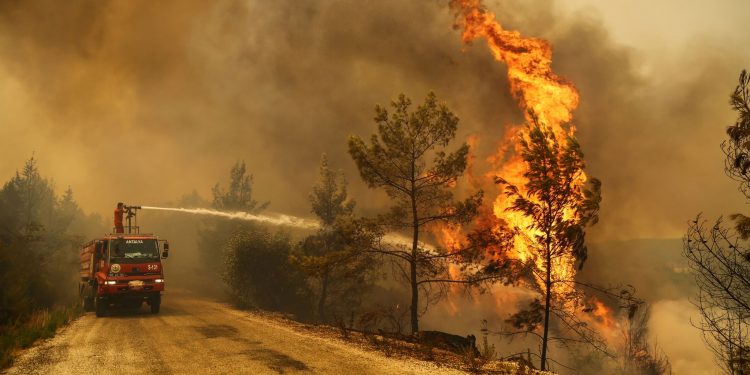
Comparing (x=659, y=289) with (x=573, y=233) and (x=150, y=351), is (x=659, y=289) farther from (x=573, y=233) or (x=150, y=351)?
(x=150, y=351)

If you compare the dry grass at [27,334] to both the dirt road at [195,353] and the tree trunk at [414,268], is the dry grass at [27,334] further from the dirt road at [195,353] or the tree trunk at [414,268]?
the tree trunk at [414,268]

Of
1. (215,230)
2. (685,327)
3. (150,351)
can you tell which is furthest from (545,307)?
(215,230)

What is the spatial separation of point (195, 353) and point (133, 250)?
31.6ft

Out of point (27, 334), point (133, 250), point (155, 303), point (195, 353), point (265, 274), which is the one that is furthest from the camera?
point (265, 274)

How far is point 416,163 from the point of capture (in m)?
18.7

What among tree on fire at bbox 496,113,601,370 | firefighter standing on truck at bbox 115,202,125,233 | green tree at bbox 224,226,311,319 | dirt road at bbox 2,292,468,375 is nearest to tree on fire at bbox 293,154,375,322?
green tree at bbox 224,226,311,319

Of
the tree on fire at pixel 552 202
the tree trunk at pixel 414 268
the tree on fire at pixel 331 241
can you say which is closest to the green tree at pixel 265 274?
the tree on fire at pixel 331 241

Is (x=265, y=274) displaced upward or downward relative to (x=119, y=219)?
downward

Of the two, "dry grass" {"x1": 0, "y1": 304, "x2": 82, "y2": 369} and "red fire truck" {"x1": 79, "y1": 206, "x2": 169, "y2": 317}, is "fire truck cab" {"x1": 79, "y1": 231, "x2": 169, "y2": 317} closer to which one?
"red fire truck" {"x1": 79, "y1": 206, "x2": 169, "y2": 317}

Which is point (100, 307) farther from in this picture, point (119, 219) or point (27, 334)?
point (119, 219)

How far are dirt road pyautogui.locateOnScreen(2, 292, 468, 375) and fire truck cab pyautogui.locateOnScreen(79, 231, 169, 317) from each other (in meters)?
1.82

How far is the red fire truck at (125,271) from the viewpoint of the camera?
60.4 feet

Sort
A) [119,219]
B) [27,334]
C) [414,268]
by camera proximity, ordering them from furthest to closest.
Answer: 1. [119,219]
2. [414,268]
3. [27,334]

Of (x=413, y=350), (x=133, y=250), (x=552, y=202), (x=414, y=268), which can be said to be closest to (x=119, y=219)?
(x=133, y=250)
